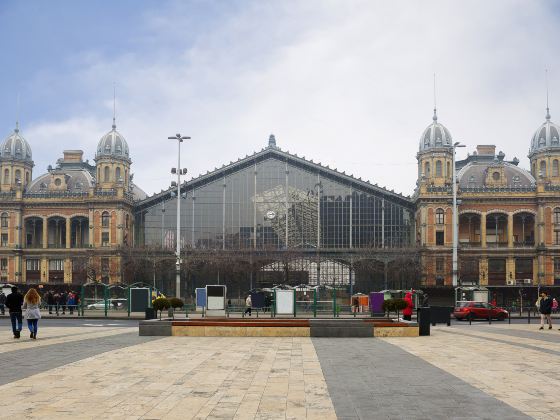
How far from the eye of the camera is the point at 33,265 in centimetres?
9281

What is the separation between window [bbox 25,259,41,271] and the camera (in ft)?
304

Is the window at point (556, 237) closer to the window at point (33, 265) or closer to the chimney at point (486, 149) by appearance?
the chimney at point (486, 149)

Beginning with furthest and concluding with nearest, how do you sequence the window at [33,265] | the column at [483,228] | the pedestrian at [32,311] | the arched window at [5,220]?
the arched window at [5,220]
the window at [33,265]
the column at [483,228]
the pedestrian at [32,311]

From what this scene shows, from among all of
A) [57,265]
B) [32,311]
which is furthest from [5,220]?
[32,311]

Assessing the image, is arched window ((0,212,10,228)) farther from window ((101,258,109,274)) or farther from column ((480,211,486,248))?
column ((480,211,486,248))

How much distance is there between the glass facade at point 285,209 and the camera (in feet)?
290

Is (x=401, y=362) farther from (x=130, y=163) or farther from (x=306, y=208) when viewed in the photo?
(x=130, y=163)

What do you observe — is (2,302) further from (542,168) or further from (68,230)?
(542,168)

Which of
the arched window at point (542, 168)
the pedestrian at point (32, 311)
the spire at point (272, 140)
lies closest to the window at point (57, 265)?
the spire at point (272, 140)

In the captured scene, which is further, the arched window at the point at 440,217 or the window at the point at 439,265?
the arched window at the point at 440,217

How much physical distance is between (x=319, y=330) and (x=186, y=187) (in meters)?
64.8

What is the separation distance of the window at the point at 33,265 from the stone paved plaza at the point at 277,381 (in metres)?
74.5

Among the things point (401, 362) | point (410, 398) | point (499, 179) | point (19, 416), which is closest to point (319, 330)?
point (401, 362)

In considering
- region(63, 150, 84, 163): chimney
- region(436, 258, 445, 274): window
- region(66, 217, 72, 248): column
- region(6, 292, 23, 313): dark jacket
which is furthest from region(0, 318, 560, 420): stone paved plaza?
region(63, 150, 84, 163): chimney
